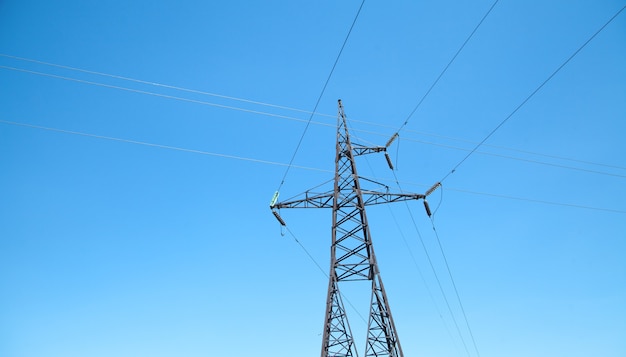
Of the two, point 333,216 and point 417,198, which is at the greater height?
point 417,198

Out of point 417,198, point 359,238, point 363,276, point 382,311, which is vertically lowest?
point 382,311

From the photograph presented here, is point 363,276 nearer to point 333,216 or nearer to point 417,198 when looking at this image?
point 333,216

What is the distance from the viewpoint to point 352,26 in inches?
454

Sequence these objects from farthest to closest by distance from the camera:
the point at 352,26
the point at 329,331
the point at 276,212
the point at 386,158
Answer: the point at 386,158
the point at 276,212
the point at 329,331
the point at 352,26

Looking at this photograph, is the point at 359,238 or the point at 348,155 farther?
the point at 348,155

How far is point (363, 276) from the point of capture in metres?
13.2

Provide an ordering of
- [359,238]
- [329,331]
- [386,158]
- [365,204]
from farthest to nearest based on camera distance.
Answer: [386,158] → [365,204] → [359,238] → [329,331]

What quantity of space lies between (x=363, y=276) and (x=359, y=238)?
1601mm

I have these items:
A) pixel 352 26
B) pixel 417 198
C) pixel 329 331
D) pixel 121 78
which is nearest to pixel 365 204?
pixel 417 198

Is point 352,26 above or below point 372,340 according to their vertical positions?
above

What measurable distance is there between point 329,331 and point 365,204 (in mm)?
5702

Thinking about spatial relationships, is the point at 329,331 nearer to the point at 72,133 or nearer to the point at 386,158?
the point at 386,158

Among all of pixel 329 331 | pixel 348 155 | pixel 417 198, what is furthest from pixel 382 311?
pixel 348 155

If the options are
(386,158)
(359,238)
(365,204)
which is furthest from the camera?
(386,158)
